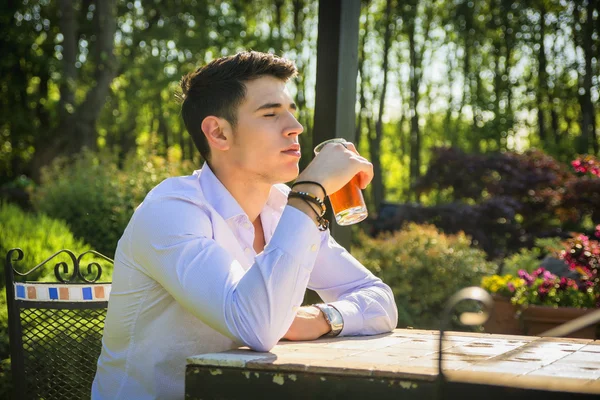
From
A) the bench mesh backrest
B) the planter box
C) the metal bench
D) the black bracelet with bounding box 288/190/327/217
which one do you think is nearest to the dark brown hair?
the black bracelet with bounding box 288/190/327/217

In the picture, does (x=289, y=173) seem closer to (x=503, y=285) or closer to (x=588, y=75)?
(x=503, y=285)

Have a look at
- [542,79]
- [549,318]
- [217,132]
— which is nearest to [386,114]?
[542,79]

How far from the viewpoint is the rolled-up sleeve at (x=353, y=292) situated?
231 centimetres

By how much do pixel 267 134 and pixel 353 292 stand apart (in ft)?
1.92

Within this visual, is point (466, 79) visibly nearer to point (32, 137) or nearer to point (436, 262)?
point (32, 137)

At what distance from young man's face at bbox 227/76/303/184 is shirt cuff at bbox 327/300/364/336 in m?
0.43

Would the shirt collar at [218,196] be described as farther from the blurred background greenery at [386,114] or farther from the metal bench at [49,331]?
the blurred background greenery at [386,114]

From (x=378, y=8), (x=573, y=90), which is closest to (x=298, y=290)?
(x=573, y=90)

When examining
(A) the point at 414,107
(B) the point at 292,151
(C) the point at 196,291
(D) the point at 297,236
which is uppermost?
(A) the point at 414,107

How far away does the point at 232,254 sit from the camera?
231 cm

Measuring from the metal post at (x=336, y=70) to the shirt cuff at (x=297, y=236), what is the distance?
1.16 m

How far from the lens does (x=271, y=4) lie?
2673 centimetres

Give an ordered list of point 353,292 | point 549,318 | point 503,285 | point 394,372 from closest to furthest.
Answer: point 394,372 → point 353,292 → point 549,318 → point 503,285

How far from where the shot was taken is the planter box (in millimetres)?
5211
